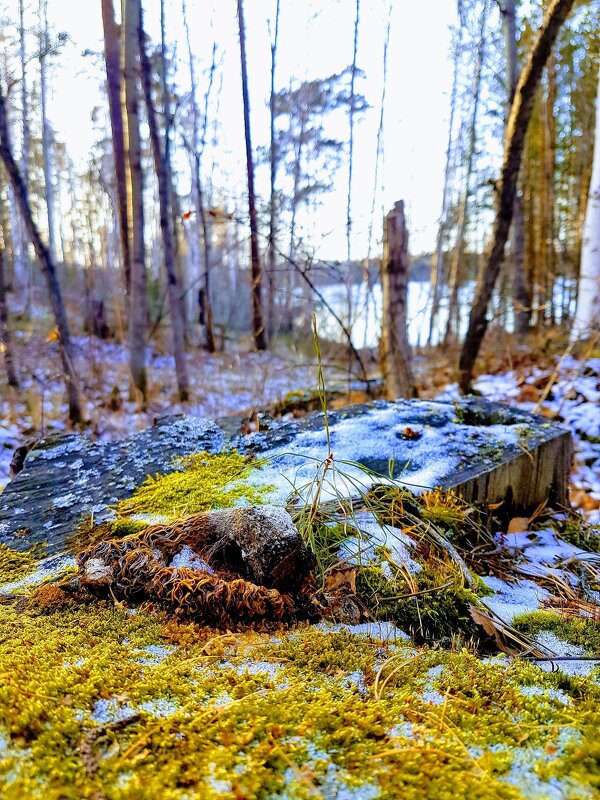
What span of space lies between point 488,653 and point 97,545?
1.15m

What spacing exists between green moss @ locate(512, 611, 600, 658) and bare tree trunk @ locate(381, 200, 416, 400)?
348cm

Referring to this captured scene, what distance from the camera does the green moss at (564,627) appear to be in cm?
124

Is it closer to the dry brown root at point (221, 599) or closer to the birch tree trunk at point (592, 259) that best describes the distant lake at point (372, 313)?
the birch tree trunk at point (592, 259)

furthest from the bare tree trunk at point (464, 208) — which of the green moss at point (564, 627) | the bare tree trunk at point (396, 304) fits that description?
the green moss at point (564, 627)

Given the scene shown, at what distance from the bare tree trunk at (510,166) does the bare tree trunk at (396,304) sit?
1.08m

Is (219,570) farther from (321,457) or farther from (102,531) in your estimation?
(321,457)

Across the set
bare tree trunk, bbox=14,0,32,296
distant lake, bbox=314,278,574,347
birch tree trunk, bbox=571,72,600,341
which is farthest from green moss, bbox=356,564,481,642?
bare tree trunk, bbox=14,0,32,296

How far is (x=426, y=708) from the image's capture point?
0.88 meters

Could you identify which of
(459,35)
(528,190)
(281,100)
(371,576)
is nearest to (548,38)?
(371,576)

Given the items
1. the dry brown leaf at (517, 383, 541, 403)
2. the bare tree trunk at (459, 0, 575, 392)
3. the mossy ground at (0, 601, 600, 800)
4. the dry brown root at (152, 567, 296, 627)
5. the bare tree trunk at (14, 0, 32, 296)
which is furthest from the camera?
the bare tree trunk at (14, 0, 32, 296)

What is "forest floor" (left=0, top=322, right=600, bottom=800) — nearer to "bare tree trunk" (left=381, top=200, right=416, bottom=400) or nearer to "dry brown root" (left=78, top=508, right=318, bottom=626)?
"dry brown root" (left=78, top=508, right=318, bottom=626)

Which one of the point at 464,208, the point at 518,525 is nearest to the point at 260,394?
the point at 518,525

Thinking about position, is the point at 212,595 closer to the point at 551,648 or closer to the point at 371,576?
the point at 371,576

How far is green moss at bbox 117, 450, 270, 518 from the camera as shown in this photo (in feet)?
5.65
